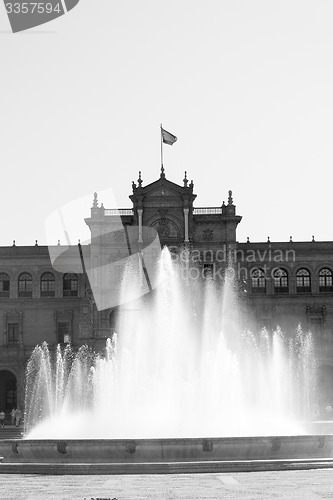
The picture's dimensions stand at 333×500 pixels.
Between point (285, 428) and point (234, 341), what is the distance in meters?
34.0

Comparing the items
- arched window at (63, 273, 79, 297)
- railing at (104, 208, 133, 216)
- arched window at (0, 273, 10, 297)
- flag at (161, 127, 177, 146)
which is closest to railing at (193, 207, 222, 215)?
railing at (104, 208, 133, 216)

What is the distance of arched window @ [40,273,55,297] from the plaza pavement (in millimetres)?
46957

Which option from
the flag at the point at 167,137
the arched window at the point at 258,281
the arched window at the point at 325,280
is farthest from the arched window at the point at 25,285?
the arched window at the point at 325,280

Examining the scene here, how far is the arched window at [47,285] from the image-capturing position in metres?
73.4

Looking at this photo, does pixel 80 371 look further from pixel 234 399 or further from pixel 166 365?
pixel 234 399

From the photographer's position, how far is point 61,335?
72.5 meters

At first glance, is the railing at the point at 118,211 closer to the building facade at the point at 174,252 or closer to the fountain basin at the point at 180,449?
the building facade at the point at 174,252

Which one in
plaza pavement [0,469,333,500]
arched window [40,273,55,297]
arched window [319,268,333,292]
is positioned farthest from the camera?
arched window [40,273,55,297]

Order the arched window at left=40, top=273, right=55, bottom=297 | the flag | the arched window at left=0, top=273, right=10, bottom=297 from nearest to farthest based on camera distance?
1. the flag
2. the arched window at left=0, top=273, right=10, bottom=297
3. the arched window at left=40, top=273, right=55, bottom=297

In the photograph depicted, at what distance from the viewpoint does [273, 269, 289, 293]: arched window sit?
72.0 meters

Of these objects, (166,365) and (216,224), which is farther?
(216,224)

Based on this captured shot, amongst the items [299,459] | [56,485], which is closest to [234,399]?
[299,459]

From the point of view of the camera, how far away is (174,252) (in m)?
69.5

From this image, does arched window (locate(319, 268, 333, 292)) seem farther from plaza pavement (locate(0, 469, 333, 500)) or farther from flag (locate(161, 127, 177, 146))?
plaza pavement (locate(0, 469, 333, 500))
